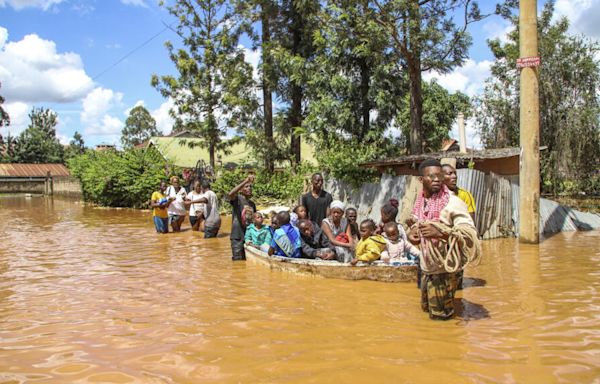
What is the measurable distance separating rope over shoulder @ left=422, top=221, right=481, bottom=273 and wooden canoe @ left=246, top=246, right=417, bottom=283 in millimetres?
2295

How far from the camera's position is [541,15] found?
21906mm

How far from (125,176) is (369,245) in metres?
20.2

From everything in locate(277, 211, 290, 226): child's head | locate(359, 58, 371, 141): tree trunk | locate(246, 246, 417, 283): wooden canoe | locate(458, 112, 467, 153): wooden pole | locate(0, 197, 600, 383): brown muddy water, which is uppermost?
locate(359, 58, 371, 141): tree trunk

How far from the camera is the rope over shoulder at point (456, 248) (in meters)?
4.50

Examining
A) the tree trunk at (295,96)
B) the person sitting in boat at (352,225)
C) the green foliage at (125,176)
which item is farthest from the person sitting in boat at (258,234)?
the green foliage at (125,176)

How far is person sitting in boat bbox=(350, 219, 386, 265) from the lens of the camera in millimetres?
7152

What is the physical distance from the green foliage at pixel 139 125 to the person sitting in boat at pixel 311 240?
55.7 metres

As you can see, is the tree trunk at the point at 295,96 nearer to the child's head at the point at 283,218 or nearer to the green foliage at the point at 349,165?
the green foliage at the point at 349,165

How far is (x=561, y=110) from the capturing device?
65.7ft

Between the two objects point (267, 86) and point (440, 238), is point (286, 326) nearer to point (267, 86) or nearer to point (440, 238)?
point (440, 238)

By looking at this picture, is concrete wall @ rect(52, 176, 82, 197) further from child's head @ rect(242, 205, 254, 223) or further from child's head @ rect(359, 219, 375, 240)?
child's head @ rect(359, 219, 375, 240)

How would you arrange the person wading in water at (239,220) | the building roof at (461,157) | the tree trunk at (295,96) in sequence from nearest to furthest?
the person wading in water at (239,220) < the building roof at (461,157) < the tree trunk at (295,96)

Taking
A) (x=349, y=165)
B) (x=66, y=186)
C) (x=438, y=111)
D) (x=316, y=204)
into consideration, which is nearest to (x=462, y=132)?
(x=349, y=165)

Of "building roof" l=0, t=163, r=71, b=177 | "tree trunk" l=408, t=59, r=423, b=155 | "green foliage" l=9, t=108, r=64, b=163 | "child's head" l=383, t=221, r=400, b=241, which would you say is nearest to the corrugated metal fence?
"tree trunk" l=408, t=59, r=423, b=155
